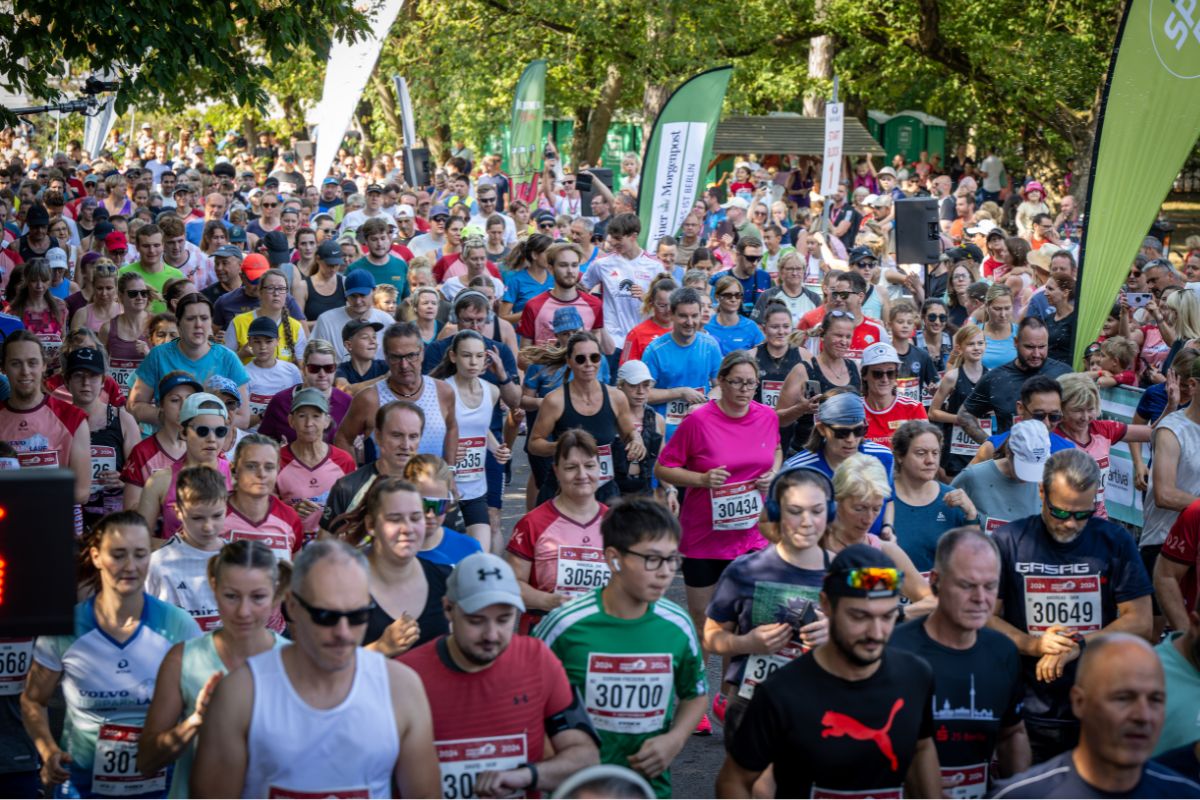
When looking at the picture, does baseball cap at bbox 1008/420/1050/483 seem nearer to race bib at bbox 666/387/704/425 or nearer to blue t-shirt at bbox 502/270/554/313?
race bib at bbox 666/387/704/425

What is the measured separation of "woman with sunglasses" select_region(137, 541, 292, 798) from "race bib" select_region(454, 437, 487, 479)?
350cm

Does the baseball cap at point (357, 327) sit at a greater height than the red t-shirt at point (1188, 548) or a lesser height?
greater

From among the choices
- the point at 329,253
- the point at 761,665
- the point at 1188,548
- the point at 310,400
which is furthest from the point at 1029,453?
the point at 329,253

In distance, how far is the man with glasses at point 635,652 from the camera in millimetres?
5051

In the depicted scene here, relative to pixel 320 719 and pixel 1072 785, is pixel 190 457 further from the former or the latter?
pixel 1072 785

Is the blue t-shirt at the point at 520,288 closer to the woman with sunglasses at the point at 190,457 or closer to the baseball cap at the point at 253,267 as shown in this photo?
the baseball cap at the point at 253,267

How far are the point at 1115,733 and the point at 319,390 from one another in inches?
212

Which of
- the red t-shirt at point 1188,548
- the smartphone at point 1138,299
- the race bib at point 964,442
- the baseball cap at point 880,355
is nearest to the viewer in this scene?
the red t-shirt at point 1188,548

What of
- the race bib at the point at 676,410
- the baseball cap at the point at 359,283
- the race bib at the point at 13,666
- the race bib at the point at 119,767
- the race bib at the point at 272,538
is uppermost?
the baseball cap at the point at 359,283

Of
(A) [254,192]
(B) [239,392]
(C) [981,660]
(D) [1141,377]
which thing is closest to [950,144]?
(A) [254,192]

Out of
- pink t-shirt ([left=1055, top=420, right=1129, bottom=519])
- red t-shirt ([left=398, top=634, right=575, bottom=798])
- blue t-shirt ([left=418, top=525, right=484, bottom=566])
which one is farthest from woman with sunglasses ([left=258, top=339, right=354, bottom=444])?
red t-shirt ([left=398, top=634, right=575, bottom=798])

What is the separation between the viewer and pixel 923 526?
6.86 m

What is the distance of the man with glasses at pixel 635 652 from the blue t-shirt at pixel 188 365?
4.57 metres

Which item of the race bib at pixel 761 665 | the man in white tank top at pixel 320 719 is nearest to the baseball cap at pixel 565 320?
the race bib at pixel 761 665
